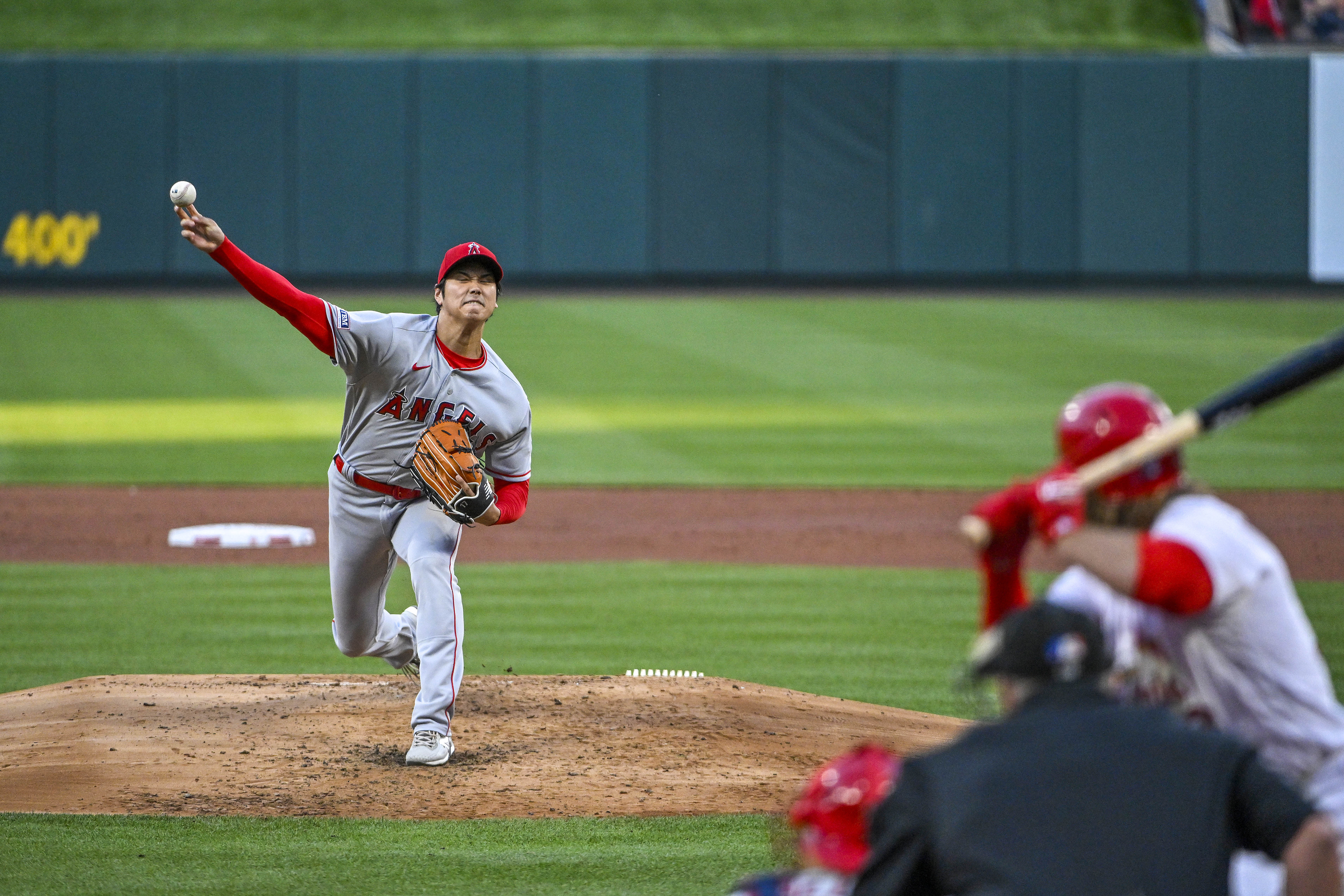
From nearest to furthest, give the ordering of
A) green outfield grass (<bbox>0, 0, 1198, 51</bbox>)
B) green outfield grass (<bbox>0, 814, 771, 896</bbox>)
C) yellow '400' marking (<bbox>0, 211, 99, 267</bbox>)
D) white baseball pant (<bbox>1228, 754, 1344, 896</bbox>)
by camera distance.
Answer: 1. white baseball pant (<bbox>1228, 754, 1344, 896</bbox>)
2. green outfield grass (<bbox>0, 814, 771, 896</bbox>)
3. yellow '400' marking (<bbox>0, 211, 99, 267</bbox>)
4. green outfield grass (<bbox>0, 0, 1198, 51</bbox>)

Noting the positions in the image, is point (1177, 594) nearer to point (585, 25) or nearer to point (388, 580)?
point (388, 580)

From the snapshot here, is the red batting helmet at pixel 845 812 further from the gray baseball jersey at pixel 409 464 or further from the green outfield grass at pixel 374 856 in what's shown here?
the gray baseball jersey at pixel 409 464

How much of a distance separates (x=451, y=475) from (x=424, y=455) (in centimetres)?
12

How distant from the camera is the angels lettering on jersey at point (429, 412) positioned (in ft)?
19.7

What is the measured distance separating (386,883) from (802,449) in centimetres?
1095

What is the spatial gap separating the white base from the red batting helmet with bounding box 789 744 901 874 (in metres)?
8.29

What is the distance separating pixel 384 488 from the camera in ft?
19.8

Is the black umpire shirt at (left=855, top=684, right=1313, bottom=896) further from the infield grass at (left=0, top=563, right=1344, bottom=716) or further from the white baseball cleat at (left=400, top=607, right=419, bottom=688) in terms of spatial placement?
the infield grass at (left=0, top=563, right=1344, bottom=716)

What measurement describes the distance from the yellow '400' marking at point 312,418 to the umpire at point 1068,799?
13.3 m

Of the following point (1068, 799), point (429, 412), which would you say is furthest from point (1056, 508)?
point (429, 412)

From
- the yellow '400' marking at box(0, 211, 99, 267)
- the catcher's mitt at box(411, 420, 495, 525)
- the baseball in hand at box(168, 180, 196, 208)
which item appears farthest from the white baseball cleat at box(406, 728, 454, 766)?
the yellow '400' marking at box(0, 211, 99, 267)

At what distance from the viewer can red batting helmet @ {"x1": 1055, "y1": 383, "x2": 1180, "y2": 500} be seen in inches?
117

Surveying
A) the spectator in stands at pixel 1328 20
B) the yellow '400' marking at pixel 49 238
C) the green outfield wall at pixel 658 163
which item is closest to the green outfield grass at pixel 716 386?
the green outfield wall at pixel 658 163

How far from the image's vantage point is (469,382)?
6.03 meters
